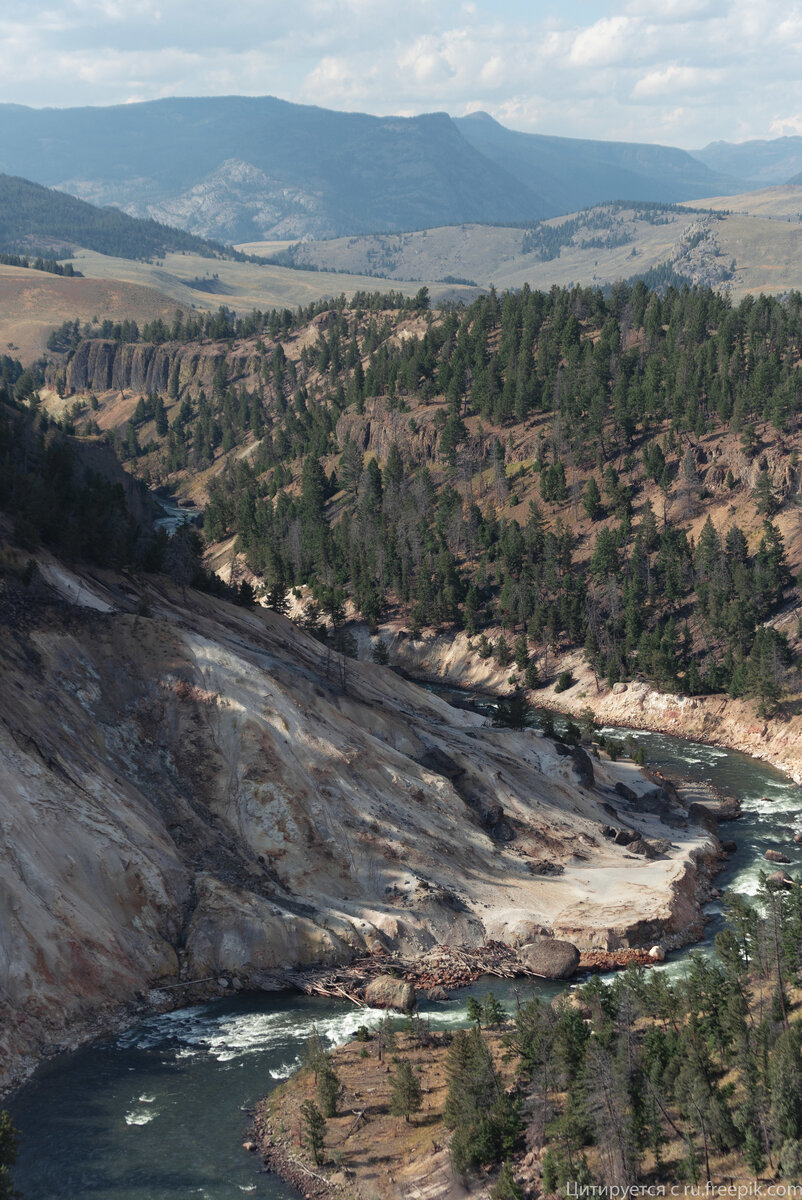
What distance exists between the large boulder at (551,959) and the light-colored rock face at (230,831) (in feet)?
7.69

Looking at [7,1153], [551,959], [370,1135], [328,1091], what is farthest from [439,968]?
[7,1153]

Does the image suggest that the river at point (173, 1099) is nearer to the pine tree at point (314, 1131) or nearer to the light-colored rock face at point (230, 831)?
the pine tree at point (314, 1131)

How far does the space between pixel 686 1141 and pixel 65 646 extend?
158ft

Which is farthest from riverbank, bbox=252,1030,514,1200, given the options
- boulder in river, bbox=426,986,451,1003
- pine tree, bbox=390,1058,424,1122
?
boulder in river, bbox=426,986,451,1003

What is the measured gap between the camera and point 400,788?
7319cm

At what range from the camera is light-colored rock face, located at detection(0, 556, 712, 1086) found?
52.3 metres

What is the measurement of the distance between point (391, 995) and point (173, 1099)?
13.4 meters

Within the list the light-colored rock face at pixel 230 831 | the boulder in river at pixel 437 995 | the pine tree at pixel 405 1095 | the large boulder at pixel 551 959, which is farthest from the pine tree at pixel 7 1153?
the large boulder at pixel 551 959

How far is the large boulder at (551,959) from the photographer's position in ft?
197

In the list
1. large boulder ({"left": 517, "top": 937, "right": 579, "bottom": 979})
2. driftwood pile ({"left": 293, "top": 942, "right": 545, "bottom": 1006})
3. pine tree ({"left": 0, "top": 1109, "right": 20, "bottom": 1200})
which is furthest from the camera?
large boulder ({"left": 517, "top": 937, "right": 579, "bottom": 979})

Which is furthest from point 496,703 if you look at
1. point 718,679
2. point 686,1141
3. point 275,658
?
point 686,1141

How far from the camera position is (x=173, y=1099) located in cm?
4528

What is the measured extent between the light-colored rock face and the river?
7.84 feet

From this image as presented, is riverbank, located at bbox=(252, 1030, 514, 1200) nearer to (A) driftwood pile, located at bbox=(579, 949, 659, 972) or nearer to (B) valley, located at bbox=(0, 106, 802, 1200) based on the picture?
(B) valley, located at bbox=(0, 106, 802, 1200)
